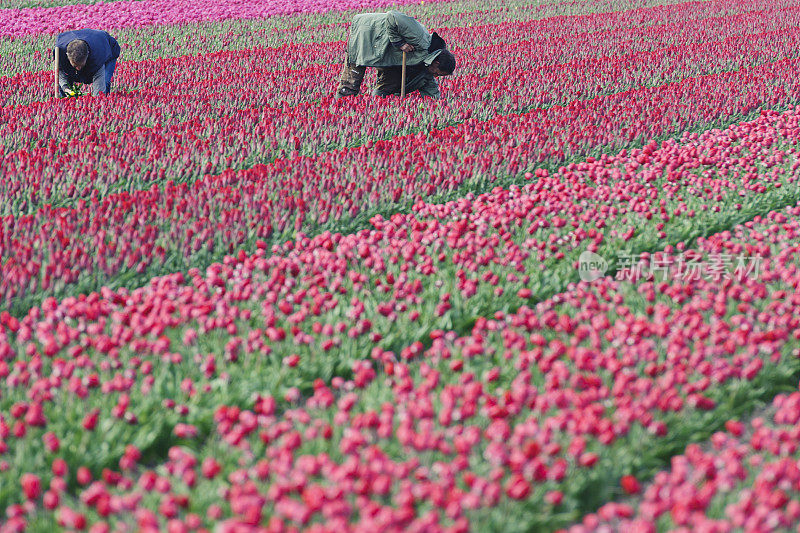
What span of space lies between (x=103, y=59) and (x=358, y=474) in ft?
25.1

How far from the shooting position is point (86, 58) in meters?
8.63

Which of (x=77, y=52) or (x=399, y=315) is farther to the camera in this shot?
(x=77, y=52)

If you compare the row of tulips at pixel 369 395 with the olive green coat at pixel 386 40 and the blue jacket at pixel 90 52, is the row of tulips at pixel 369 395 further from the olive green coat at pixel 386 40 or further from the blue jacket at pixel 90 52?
the blue jacket at pixel 90 52

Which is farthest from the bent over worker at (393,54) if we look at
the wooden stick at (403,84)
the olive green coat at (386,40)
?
the wooden stick at (403,84)

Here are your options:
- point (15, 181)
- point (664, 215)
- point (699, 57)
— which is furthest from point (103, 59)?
point (699, 57)

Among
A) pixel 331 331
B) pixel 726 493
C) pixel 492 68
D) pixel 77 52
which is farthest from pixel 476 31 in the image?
pixel 726 493

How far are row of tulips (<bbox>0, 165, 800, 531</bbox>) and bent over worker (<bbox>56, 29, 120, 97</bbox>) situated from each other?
198 inches

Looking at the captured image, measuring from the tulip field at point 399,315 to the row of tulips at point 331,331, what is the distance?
0.02 meters

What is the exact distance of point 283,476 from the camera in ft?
8.83

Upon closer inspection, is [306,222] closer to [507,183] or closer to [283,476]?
[507,183]

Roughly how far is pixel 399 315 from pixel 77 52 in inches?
240

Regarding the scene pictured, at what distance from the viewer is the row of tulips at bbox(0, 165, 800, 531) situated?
2623 mm

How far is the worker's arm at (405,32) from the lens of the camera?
28.8 ft

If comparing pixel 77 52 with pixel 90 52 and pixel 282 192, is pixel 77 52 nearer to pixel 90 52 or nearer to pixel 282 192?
pixel 90 52
